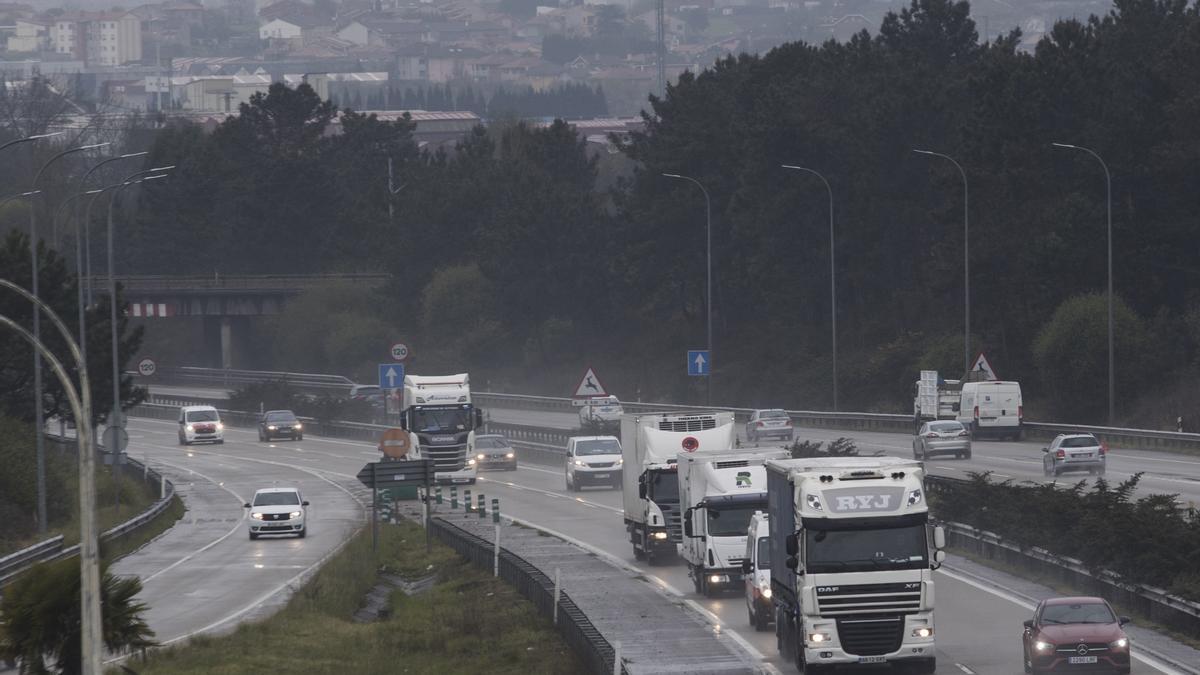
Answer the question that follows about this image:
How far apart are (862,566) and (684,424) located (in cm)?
1724

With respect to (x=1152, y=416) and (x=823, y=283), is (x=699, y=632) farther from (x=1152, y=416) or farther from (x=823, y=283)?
(x=823, y=283)

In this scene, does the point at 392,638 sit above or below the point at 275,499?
above

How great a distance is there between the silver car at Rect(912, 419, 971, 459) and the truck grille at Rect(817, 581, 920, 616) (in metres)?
38.6

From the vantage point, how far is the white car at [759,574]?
3056cm

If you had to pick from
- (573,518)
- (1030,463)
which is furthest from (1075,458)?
(573,518)

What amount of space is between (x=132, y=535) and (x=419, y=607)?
1804 centimetres

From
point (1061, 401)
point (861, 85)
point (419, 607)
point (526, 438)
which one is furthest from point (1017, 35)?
point (419, 607)

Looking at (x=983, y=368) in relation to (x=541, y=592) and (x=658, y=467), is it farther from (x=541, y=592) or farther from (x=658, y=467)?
(x=541, y=592)

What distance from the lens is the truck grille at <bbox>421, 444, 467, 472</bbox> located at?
208 ft

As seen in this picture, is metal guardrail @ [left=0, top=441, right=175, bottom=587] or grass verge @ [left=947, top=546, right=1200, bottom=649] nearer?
grass verge @ [left=947, top=546, right=1200, bottom=649]

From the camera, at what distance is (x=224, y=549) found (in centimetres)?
5384

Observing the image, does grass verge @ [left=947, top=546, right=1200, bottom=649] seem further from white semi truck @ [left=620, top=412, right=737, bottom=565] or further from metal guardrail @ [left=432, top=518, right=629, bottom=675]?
metal guardrail @ [left=432, top=518, right=629, bottom=675]

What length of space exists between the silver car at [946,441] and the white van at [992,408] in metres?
6.62

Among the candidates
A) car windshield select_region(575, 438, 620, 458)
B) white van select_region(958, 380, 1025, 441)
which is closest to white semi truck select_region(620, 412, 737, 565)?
car windshield select_region(575, 438, 620, 458)
